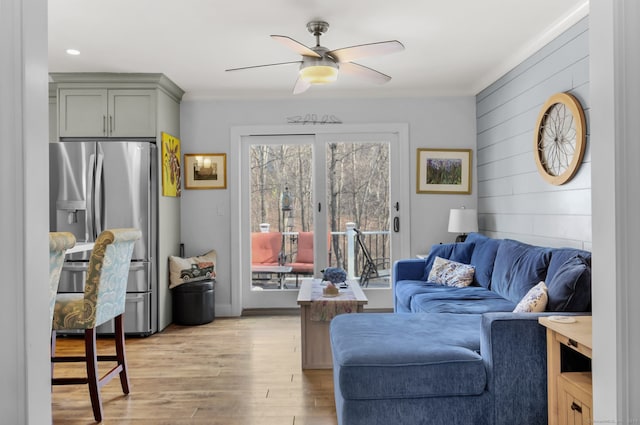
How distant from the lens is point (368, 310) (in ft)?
17.8

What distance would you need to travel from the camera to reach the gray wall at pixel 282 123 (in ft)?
17.5

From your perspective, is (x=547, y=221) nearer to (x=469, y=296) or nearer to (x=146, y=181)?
(x=469, y=296)

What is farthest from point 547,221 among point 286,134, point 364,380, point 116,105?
point 116,105

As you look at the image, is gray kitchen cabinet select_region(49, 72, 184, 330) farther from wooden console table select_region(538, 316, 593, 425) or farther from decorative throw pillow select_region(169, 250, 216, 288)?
wooden console table select_region(538, 316, 593, 425)

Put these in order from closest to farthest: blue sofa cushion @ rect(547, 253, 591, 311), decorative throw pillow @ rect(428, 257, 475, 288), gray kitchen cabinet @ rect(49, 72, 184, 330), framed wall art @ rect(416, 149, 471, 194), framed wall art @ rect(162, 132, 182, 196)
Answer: blue sofa cushion @ rect(547, 253, 591, 311)
decorative throw pillow @ rect(428, 257, 475, 288)
gray kitchen cabinet @ rect(49, 72, 184, 330)
framed wall art @ rect(162, 132, 182, 196)
framed wall art @ rect(416, 149, 471, 194)

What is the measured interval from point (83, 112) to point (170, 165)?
0.95 m

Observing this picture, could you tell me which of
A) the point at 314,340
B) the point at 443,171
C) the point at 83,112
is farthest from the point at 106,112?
the point at 443,171

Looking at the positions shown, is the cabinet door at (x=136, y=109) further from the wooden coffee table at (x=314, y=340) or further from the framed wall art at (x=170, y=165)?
the wooden coffee table at (x=314, y=340)

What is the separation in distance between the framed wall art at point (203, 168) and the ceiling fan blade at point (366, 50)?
8.00ft

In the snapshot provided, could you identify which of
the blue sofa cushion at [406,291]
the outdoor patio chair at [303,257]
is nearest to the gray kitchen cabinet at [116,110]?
the outdoor patio chair at [303,257]

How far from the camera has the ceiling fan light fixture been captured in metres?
3.21

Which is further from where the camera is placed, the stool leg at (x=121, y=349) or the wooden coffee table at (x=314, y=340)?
the wooden coffee table at (x=314, y=340)

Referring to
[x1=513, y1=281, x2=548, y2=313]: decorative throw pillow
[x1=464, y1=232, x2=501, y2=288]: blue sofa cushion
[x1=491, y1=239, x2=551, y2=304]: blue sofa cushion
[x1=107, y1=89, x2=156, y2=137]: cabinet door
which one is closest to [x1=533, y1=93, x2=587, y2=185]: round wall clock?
[x1=491, y1=239, x2=551, y2=304]: blue sofa cushion

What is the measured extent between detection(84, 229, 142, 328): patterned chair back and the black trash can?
1970 mm
